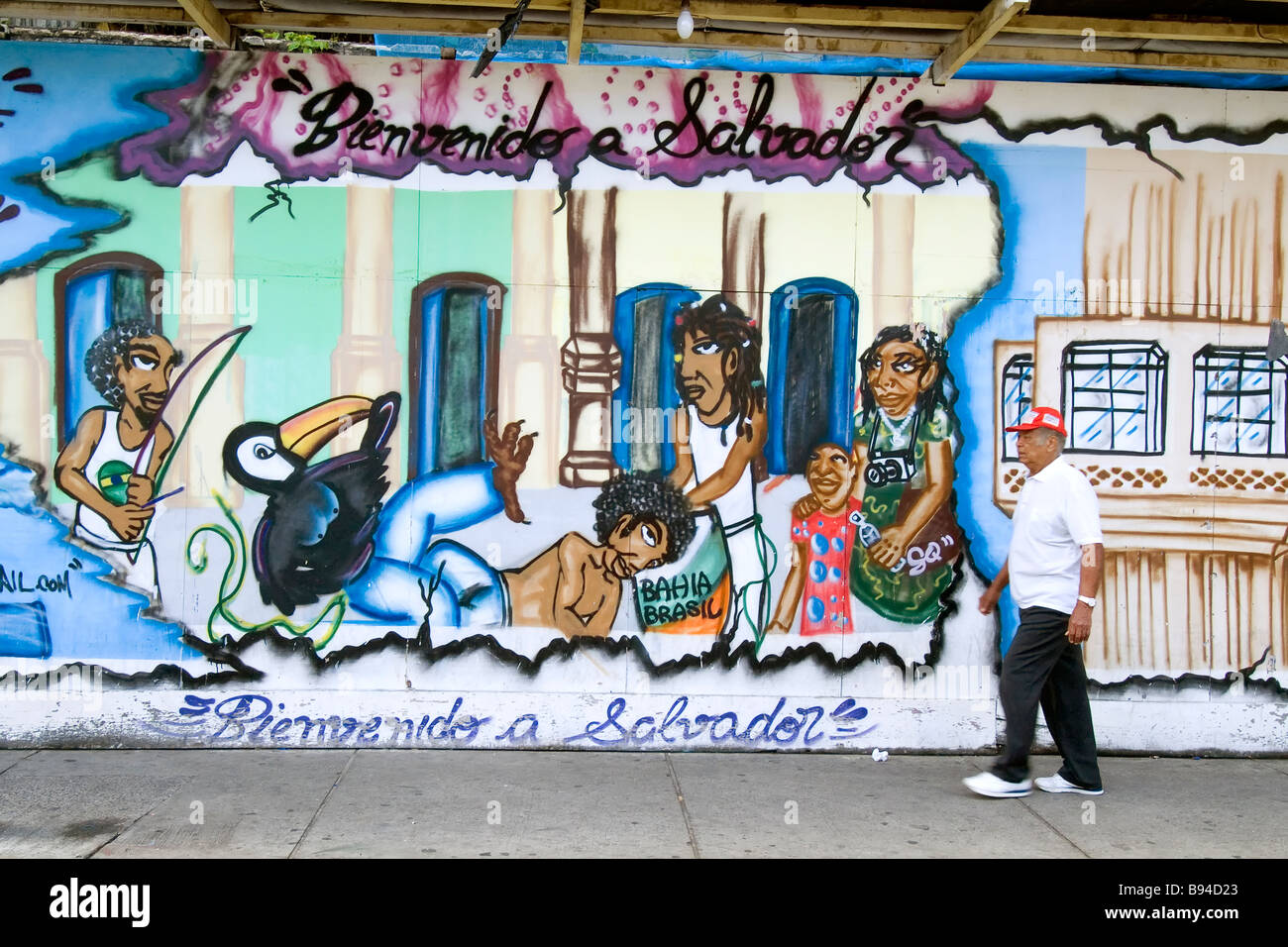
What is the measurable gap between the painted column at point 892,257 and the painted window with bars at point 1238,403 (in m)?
1.76

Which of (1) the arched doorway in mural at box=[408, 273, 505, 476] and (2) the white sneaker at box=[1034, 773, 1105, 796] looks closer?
(2) the white sneaker at box=[1034, 773, 1105, 796]

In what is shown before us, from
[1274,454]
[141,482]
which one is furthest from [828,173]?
[141,482]

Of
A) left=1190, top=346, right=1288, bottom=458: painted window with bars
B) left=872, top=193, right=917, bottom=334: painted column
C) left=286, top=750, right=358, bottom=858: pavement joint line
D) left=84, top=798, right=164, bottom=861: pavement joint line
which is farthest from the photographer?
left=1190, top=346, right=1288, bottom=458: painted window with bars

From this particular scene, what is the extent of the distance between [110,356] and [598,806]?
142 inches

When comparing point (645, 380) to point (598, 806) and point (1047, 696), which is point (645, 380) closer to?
point (598, 806)

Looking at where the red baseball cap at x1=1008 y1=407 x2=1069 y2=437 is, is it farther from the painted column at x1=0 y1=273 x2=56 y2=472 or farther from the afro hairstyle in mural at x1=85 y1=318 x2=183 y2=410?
the painted column at x1=0 y1=273 x2=56 y2=472

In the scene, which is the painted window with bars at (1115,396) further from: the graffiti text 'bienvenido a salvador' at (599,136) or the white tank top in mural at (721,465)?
the white tank top in mural at (721,465)

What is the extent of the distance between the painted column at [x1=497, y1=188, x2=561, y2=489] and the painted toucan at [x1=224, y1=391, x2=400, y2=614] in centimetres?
79

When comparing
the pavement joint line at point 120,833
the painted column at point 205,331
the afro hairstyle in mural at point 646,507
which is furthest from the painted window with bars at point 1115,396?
the pavement joint line at point 120,833

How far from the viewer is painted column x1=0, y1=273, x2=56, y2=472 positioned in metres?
6.00

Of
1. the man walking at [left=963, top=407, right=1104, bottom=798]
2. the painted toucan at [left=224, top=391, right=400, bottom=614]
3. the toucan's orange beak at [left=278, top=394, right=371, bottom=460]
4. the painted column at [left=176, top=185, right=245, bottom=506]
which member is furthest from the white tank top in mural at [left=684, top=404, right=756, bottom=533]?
the painted column at [left=176, top=185, right=245, bottom=506]

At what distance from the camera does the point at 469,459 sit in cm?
611

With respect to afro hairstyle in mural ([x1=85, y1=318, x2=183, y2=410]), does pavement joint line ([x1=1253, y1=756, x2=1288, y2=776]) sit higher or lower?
lower

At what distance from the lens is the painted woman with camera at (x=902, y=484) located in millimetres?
6223
